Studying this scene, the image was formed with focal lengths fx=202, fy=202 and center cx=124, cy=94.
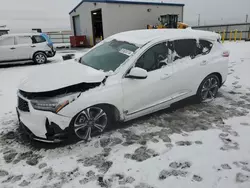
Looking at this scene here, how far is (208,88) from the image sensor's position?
4.45 metres

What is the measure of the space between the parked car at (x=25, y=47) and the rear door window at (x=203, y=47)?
8.72 meters

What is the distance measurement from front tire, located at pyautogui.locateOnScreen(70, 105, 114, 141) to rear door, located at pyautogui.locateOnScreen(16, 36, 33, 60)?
869 centimetres

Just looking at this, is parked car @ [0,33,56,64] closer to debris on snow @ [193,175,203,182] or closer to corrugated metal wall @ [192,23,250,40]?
debris on snow @ [193,175,203,182]

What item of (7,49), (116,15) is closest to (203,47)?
(7,49)

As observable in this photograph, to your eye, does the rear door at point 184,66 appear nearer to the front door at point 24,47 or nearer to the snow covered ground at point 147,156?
the snow covered ground at point 147,156

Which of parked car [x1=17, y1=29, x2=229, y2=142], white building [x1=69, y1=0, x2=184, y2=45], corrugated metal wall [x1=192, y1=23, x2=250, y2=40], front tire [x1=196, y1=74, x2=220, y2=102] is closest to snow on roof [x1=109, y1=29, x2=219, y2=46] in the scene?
parked car [x1=17, y1=29, x2=229, y2=142]

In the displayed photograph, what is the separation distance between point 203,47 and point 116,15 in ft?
48.1

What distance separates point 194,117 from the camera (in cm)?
392

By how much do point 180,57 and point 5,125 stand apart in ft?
11.7

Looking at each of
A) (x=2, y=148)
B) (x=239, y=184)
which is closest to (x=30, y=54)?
(x=2, y=148)

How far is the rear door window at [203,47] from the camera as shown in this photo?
13.6 ft

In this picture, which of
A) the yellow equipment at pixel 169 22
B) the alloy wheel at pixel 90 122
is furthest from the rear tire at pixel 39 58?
the yellow equipment at pixel 169 22

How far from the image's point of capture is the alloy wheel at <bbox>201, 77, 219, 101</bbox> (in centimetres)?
438

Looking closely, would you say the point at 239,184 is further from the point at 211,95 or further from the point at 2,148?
the point at 2,148
